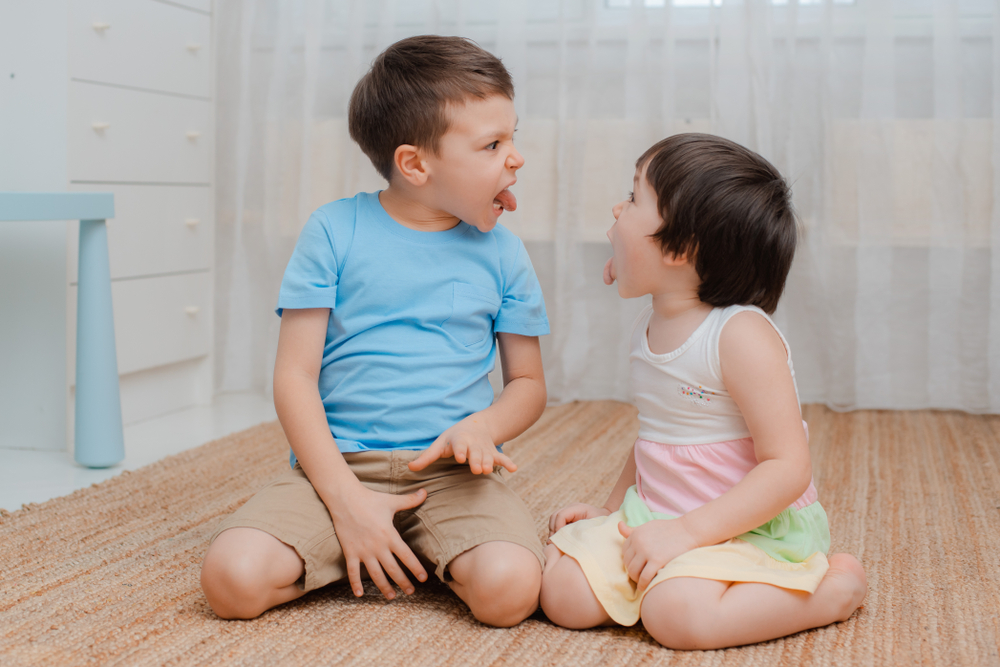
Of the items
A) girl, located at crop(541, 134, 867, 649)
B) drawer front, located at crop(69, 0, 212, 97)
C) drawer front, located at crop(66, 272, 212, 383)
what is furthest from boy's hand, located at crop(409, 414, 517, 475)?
drawer front, located at crop(69, 0, 212, 97)

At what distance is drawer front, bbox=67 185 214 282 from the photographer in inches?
61.4

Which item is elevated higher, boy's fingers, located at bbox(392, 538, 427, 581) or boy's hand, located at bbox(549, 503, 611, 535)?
boy's hand, located at bbox(549, 503, 611, 535)

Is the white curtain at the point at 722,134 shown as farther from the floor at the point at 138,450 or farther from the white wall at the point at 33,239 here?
the white wall at the point at 33,239

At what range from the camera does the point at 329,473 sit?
2.65 ft

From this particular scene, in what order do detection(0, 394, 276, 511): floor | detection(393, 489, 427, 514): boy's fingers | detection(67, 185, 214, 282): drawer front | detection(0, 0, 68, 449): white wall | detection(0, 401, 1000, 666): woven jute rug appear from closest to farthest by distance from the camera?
detection(0, 401, 1000, 666): woven jute rug < detection(393, 489, 427, 514): boy's fingers < detection(0, 394, 276, 511): floor < detection(0, 0, 68, 449): white wall < detection(67, 185, 214, 282): drawer front

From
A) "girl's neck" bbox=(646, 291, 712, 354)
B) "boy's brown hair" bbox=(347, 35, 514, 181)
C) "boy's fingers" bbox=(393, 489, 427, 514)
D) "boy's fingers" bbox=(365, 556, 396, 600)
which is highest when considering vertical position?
"boy's brown hair" bbox=(347, 35, 514, 181)

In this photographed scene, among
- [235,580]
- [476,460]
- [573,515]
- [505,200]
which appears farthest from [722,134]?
[235,580]

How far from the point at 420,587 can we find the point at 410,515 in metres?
0.07

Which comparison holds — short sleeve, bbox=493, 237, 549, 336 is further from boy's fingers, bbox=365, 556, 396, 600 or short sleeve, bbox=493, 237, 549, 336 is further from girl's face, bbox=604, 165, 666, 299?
boy's fingers, bbox=365, 556, 396, 600

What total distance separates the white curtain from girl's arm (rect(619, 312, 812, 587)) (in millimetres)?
984

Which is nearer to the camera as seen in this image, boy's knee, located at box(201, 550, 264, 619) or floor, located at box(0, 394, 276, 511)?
boy's knee, located at box(201, 550, 264, 619)

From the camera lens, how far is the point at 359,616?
30.4 inches

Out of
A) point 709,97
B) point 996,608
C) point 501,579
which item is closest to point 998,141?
point 709,97

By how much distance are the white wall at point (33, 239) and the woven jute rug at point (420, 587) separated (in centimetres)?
29
